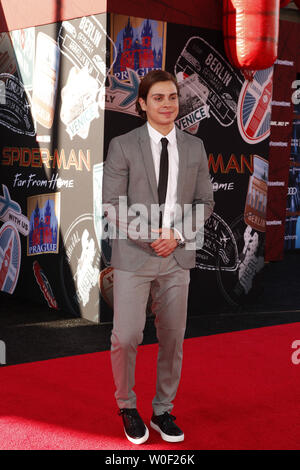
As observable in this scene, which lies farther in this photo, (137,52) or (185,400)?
(137,52)

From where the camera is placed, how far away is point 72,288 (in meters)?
4.69

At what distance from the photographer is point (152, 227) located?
255cm

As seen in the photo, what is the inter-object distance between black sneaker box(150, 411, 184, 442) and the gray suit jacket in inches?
24.5

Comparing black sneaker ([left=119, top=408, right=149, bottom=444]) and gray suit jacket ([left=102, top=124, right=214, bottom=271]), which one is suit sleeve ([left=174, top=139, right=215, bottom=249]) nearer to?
gray suit jacket ([left=102, top=124, right=214, bottom=271])

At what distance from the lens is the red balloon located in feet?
14.3

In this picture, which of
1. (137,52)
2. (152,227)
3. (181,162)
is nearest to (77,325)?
(137,52)

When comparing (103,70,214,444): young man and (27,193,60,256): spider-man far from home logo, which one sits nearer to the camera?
(103,70,214,444): young man

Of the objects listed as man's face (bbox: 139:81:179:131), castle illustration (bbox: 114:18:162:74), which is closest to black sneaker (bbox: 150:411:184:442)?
man's face (bbox: 139:81:179:131)

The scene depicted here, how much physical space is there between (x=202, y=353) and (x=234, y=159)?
1665mm

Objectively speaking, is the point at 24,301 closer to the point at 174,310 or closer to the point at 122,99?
the point at 122,99

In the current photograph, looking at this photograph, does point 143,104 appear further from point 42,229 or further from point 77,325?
point 42,229

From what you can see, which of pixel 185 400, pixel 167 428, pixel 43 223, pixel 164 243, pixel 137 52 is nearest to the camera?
pixel 164 243

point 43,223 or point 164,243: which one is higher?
point 164,243

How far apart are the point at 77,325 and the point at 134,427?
1.92 metres
